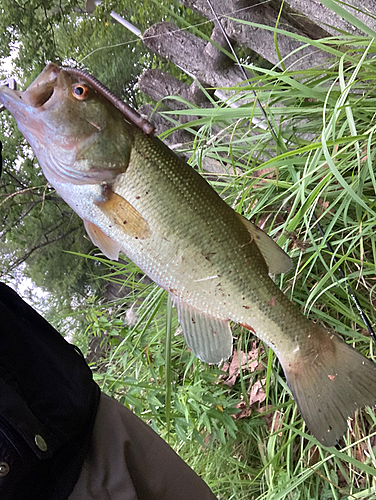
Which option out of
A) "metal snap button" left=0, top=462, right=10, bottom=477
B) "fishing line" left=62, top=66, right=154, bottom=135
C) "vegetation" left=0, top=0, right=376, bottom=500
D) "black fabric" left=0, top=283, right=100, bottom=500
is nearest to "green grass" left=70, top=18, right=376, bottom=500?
"vegetation" left=0, top=0, right=376, bottom=500

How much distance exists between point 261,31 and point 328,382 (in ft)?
3.07

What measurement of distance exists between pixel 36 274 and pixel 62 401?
1.29 meters

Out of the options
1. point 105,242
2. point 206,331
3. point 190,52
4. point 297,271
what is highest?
point 190,52

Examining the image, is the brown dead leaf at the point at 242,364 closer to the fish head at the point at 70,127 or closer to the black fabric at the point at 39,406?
the black fabric at the point at 39,406

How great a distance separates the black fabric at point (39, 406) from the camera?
1.52 feet

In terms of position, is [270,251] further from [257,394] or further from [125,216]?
[257,394]

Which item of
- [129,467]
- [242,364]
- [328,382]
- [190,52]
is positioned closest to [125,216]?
[328,382]

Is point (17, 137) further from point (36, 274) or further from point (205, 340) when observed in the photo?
point (205, 340)

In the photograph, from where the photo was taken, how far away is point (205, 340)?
390mm

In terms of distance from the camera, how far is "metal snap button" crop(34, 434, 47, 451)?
47 centimetres

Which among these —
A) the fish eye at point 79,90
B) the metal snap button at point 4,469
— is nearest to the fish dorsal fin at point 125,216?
the fish eye at point 79,90

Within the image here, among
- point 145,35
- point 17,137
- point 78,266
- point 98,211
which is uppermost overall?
point 17,137

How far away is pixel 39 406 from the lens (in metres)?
0.51

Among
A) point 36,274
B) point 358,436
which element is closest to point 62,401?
point 358,436
